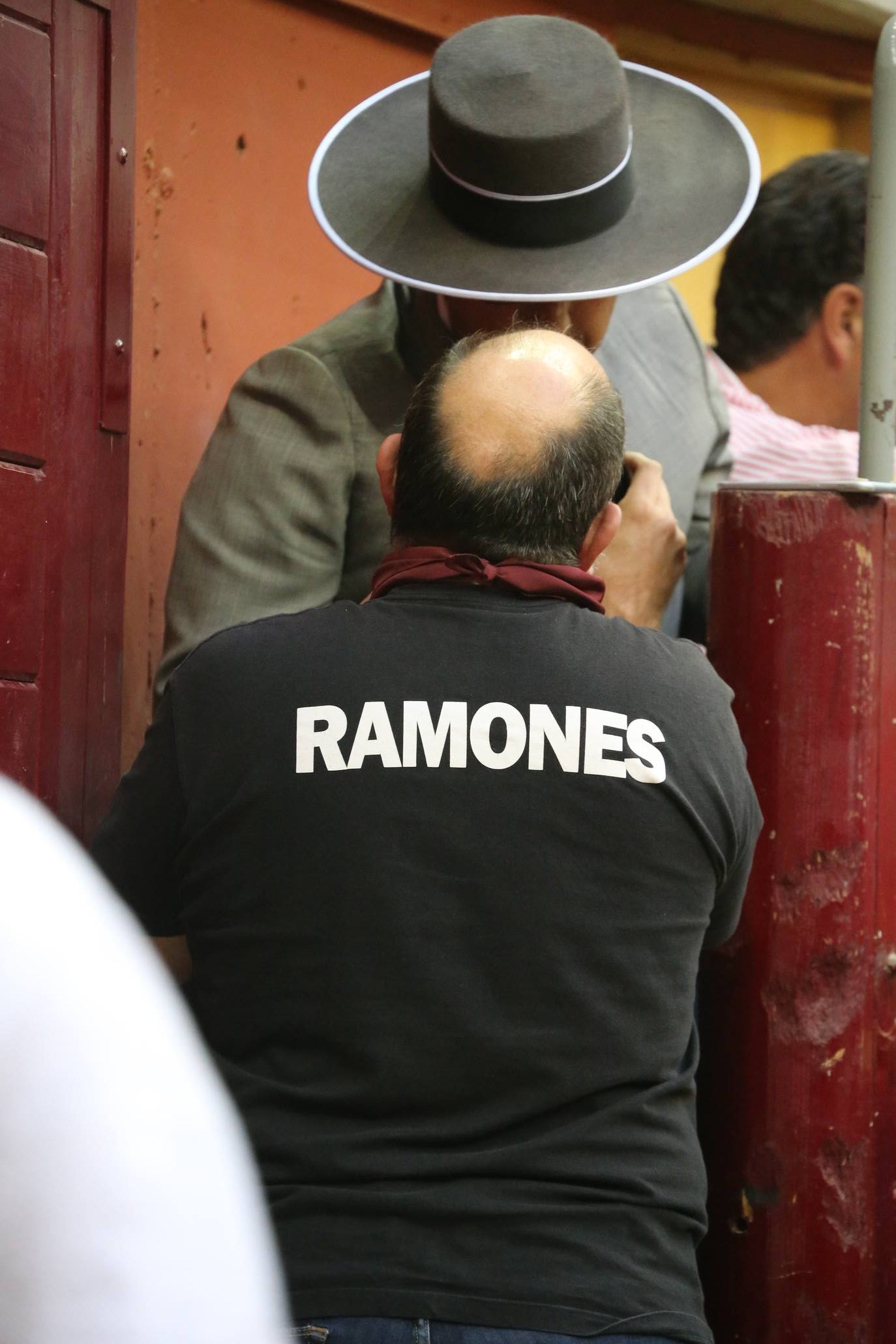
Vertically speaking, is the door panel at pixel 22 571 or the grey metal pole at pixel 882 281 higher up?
the grey metal pole at pixel 882 281

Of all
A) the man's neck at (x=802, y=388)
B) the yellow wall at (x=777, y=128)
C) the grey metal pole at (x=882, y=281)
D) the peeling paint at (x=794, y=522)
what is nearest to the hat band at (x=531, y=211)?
the grey metal pole at (x=882, y=281)

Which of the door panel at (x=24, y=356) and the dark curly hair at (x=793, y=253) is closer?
the door panel at (x=24, y=356)

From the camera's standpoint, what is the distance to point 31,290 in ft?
6.31

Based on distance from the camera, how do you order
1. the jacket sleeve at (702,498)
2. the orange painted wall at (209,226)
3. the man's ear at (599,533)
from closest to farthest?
the man's ear at (599,533)
the jacket sleeve at (702,498)
the orange painted wall at (209,226)

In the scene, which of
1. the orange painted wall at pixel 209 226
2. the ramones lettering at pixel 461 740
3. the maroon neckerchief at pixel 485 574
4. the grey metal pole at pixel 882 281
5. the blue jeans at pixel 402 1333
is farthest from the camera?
the orange painted wall at pixel 209 226

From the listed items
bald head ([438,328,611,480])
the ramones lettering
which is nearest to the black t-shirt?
the ramones lettering

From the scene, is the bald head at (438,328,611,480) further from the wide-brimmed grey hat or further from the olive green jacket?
the olive green jacket

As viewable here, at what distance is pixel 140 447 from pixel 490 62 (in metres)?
0.83

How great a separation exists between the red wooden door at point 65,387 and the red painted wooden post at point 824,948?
88 centimetres

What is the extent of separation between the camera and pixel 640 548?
1866 mm

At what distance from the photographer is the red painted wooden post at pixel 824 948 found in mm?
1618

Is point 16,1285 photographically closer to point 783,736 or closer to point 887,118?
point 783,736

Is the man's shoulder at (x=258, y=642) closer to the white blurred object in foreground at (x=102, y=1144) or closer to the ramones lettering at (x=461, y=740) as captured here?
the ramones lettering at (x=461, y=740)

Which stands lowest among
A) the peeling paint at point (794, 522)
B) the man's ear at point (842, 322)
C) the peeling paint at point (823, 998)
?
the peeling paint at point (823, 998)
